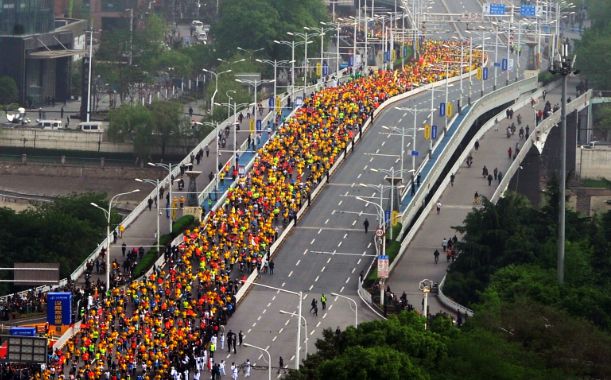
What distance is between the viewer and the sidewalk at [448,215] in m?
139

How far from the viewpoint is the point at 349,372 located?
336 feet

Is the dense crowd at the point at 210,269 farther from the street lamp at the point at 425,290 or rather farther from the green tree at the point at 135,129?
the green tree at the point at 135,129

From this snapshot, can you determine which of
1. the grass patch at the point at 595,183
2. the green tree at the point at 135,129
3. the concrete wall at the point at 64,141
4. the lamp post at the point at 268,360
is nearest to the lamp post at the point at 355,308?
the lamp post at the point at 268,360

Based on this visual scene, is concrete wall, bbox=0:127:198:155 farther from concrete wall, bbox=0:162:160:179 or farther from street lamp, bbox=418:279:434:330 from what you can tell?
street lamp, bbox=418:279:434:330

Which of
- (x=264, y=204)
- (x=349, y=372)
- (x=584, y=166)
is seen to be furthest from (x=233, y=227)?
(x=584, y=166)

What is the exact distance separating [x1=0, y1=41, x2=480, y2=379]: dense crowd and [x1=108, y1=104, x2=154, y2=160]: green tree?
18816 millimetres

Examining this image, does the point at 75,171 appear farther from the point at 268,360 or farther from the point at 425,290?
the point at 268,360

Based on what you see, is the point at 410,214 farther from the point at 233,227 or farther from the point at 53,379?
the point at 53,379

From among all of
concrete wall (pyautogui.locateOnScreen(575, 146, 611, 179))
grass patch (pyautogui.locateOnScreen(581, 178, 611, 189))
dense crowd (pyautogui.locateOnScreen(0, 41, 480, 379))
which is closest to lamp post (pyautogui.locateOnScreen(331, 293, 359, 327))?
dense crowd (pyautogui.locateOnScreen(0, 41, 480, 379))

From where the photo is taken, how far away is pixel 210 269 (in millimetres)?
133875

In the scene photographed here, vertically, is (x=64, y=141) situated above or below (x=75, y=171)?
above

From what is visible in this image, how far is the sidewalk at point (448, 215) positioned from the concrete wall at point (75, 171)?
26511mm

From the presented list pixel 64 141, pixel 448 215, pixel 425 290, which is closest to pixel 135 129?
pixel 64 141

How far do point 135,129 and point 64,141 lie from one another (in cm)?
522
